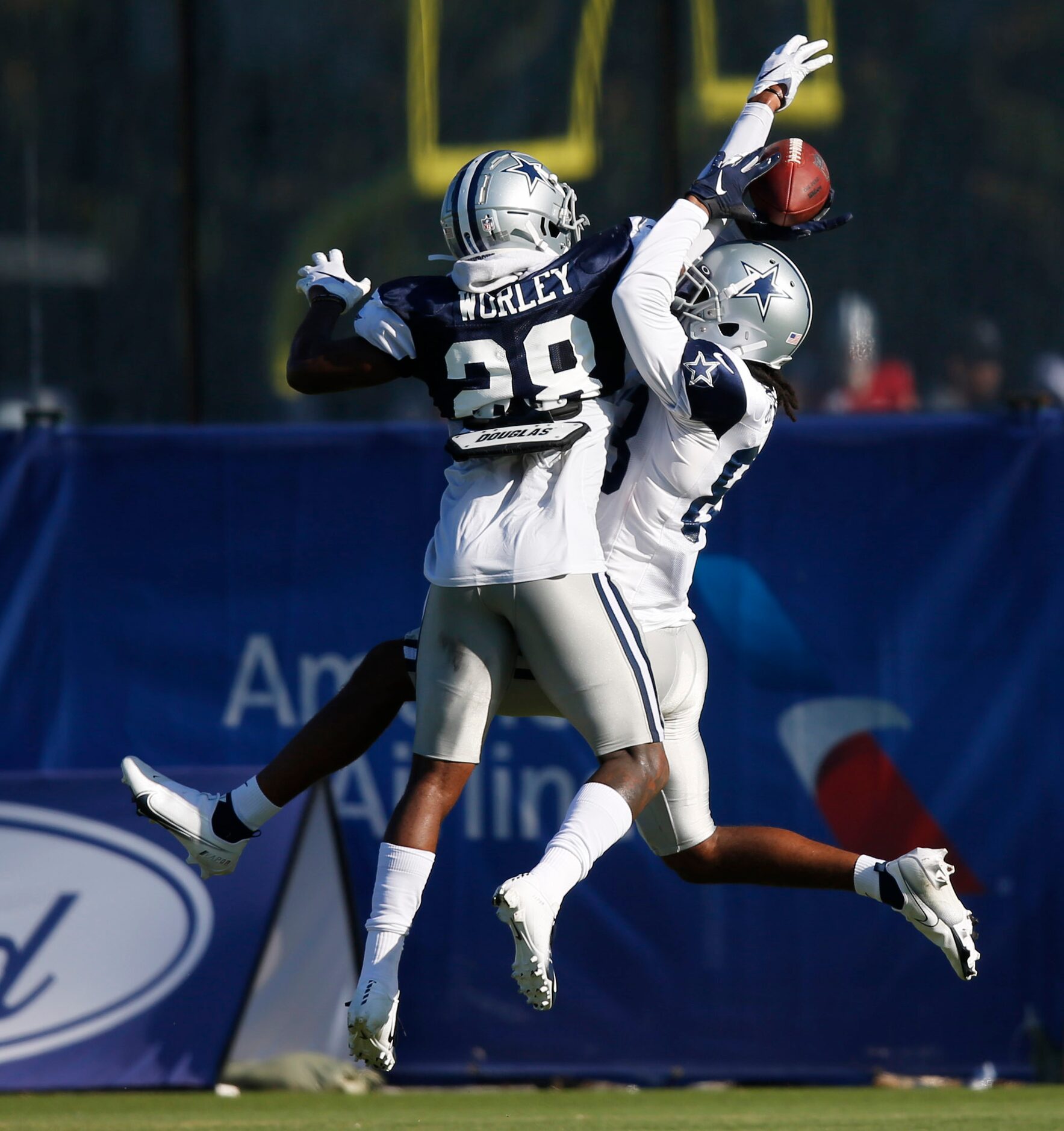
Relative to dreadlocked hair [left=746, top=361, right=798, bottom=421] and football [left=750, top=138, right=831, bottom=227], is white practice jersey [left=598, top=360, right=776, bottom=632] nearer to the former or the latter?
dreadlocked hair [left=746, top=361, right=798, bottom=421]

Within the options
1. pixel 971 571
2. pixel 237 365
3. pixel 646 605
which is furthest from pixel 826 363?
pixel 646 605

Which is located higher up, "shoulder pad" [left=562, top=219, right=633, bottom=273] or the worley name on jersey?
"shoulder pad" [left=562, top=219, right=633, bottom=273]

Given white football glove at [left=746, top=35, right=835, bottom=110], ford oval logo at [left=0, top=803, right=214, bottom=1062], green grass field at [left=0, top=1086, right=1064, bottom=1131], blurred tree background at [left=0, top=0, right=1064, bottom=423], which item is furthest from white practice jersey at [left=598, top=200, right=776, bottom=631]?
blurred tree background at [left=0, top=0, right=1064, bottom=423]

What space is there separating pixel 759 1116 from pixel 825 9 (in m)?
4.22

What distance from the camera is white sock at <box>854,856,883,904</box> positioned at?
429 cm

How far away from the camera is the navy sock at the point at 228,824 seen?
4.29 meters

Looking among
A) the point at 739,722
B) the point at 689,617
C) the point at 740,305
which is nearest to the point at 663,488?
the point at 689,617

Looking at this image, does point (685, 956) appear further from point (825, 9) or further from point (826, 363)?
point (825, 9)

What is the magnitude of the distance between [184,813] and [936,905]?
174 cm

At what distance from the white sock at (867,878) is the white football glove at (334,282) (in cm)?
176

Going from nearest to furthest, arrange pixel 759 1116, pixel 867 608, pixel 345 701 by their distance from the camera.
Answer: pixel 345 701
pixel 759 1116
pixel 867 608

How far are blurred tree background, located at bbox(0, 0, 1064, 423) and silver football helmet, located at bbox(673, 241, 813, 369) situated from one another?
2.63m

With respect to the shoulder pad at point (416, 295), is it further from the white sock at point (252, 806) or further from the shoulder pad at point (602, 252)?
the white sock at point (252, 806)

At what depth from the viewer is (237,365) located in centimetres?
→ 722
